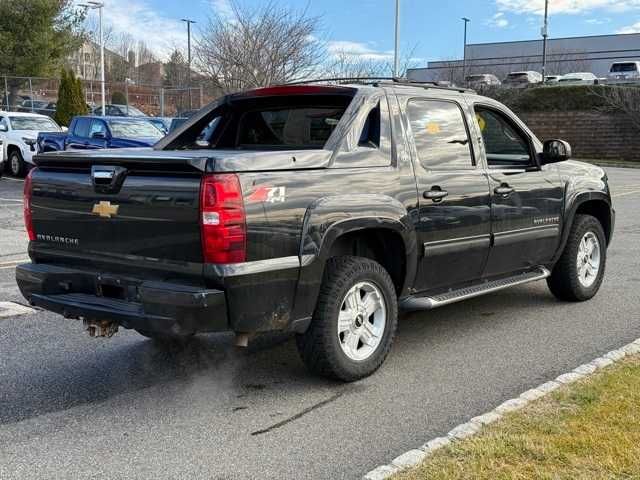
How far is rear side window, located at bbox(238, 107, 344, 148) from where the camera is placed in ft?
17.3

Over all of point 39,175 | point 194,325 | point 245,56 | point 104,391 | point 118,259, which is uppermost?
point 245,56

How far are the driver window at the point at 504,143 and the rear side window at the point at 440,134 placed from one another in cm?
50

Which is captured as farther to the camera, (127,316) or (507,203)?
(507,203)

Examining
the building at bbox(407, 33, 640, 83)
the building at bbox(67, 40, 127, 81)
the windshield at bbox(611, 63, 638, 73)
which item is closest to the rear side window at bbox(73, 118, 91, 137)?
the building at bbox(407, 33, 640, 83)

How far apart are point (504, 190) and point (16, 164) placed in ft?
Result: 58.5

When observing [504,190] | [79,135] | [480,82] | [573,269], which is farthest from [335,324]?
[480,82]

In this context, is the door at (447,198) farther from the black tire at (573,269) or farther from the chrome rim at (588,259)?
the chrome rim at (588,259)

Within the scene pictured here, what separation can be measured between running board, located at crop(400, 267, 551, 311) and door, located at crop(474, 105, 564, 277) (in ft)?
0.23

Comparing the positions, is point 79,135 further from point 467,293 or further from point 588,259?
point 467,293

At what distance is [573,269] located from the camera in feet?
21.7

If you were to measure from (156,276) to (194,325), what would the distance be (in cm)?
39

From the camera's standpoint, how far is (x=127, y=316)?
409 cm

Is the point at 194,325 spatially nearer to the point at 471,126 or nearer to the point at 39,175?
the point at 39,175

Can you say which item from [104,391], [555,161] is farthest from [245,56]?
[104,391]
